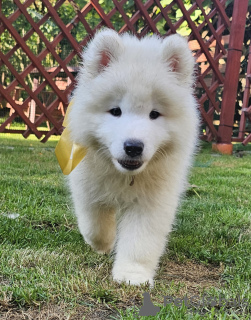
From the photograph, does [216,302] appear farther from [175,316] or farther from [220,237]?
[220,237]

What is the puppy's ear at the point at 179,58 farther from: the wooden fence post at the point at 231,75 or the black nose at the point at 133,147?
the wooden fence post at the point at 231,75

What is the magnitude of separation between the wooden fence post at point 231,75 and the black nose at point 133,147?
5242 millimetres

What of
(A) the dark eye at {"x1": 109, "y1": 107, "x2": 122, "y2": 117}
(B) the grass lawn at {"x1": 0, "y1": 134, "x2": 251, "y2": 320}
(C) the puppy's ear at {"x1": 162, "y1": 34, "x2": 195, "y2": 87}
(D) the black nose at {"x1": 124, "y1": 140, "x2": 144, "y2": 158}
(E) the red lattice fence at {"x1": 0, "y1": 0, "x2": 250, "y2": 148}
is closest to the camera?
(B) the grass lawn at {"x1": 0, "y1": 134, "x2": 251, "y2": 320}

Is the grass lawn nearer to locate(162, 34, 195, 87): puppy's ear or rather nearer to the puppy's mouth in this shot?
the puppy's mouth

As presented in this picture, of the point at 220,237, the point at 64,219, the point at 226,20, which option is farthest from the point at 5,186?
the point at 226,20

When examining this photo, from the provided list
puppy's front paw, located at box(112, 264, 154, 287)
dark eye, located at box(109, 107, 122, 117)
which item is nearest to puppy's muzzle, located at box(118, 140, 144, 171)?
dark eye, located at box(109, 107, 122, 117)

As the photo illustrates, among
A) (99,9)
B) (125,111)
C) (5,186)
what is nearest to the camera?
(125,111)

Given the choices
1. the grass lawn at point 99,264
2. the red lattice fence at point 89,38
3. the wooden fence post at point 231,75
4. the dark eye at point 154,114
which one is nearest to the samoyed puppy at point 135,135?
the dark eye at point 154,114

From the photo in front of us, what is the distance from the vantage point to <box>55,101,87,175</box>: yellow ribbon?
185cm

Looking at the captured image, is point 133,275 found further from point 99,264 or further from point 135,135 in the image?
point 135,135

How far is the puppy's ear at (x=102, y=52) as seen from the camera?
1745 millimetres

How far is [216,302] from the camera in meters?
1.42

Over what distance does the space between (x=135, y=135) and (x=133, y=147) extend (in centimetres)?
5

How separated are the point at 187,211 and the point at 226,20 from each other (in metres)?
4.60
